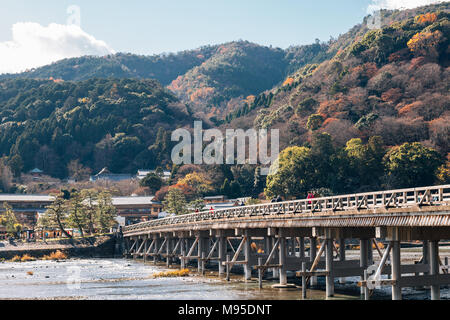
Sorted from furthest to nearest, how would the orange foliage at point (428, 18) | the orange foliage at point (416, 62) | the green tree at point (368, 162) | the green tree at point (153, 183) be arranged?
the orange foliage at point (428, 18) → the green tree at point (153, 183) → the orange foliage at point (416, 62) → the green tree at point (368, 162)

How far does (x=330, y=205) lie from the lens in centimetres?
4809

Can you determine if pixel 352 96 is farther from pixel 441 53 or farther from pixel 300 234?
pixel 300 234

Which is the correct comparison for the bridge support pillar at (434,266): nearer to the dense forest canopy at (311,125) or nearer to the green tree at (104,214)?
the dense forest canopy at (311,125)

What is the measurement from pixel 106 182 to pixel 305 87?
170 ft

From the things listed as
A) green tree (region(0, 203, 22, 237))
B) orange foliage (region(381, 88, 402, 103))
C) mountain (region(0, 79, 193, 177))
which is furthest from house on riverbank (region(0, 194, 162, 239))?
orange foliage (region(381, 88, 402, 103))

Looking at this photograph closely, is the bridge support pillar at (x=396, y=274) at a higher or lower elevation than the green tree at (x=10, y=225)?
lower

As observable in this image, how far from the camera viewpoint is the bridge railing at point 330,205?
26.2m

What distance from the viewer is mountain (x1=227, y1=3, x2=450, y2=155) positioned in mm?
107688

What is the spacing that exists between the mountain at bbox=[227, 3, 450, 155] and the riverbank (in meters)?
42.3

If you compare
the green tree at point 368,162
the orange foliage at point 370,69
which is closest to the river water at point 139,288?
the green tree at point 368,162

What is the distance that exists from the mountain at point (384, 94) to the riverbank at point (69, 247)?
42319 mm

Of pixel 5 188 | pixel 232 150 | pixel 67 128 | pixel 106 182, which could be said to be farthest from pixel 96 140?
pixel 232 150

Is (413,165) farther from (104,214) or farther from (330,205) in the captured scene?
(330,205)

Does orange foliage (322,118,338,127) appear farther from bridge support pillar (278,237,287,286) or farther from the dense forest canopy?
bridge support pillar (278,237,287,286)
